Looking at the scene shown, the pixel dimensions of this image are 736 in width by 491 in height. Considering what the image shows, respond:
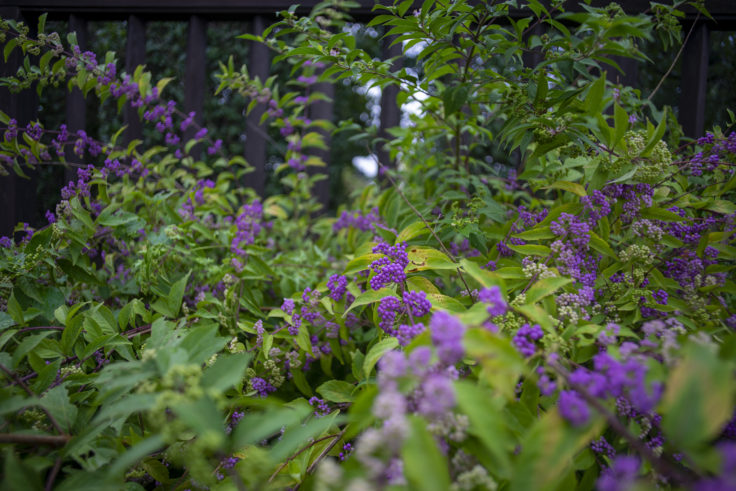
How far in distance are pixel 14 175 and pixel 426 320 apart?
193 cm

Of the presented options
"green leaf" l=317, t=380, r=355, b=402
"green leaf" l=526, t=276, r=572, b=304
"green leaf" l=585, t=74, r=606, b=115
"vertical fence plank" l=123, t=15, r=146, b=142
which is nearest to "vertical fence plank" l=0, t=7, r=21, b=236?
"vertical fence plank" l=123, t=15, r=146, b=142

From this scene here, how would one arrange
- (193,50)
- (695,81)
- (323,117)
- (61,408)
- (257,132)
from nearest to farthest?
(61,408), (695,81), (193,50), (257,132), (323,117)

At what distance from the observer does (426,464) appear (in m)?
0.50

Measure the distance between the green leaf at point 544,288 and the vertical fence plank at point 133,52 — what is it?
82.1 inches

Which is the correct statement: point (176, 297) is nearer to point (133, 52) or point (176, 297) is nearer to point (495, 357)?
point (495, 357)

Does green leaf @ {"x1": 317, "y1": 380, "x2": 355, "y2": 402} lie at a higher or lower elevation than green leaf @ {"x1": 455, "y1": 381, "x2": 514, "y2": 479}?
lower

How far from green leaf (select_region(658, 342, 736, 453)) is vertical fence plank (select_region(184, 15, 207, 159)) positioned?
229 cm

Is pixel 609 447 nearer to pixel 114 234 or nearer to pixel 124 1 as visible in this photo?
pixel 114 234

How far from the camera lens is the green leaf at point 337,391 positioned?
108 centimetres

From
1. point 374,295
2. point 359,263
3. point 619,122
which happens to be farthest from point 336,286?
point 619,122

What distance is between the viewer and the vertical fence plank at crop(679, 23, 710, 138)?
1790 millimetres

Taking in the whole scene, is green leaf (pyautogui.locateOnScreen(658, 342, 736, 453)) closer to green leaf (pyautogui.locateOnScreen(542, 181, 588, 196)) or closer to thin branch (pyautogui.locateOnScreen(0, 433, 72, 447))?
green leaf (pyautogui.locateOnScreen(542, 181, 588, 196))

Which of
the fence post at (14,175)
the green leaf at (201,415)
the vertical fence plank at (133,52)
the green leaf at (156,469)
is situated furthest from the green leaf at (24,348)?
the vertical fence plank at (133,52)

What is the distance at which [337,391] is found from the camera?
1.12m
